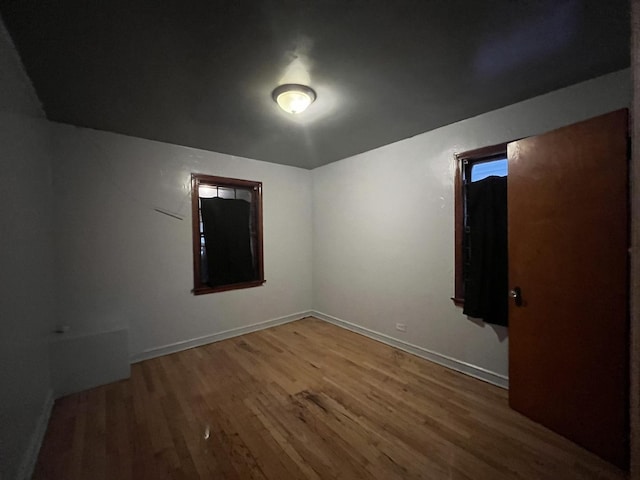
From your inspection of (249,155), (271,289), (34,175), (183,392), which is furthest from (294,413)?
(249,155)

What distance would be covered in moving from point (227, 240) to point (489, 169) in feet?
10.3

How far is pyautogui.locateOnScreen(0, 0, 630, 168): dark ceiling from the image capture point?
1.34m

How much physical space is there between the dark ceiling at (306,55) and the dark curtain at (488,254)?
0.78 meters

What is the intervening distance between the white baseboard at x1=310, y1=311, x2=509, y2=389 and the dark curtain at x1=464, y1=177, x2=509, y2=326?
0.49 metres

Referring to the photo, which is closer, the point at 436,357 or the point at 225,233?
the point at 436,357

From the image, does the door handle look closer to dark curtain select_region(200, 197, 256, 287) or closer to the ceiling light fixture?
the ceiling light fixture

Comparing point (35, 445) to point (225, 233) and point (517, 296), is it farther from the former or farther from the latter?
point (517, 296)

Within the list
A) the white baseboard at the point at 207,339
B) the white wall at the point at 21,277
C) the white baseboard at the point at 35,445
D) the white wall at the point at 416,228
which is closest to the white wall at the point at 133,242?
the white baseboard at the point at 207,339

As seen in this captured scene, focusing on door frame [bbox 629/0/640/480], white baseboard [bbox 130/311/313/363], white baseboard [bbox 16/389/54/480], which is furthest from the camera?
white baseboard [bbox 130/311/313/363]

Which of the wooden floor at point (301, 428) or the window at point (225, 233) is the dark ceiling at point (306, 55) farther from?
the wooden floor at point (301, 428)

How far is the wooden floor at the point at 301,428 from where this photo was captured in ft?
4.99

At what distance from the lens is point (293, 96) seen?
2.01m

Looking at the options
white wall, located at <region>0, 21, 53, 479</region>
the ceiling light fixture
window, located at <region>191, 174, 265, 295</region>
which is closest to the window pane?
the ceiling light fixture

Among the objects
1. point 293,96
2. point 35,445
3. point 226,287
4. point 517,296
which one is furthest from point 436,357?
point 35,445
